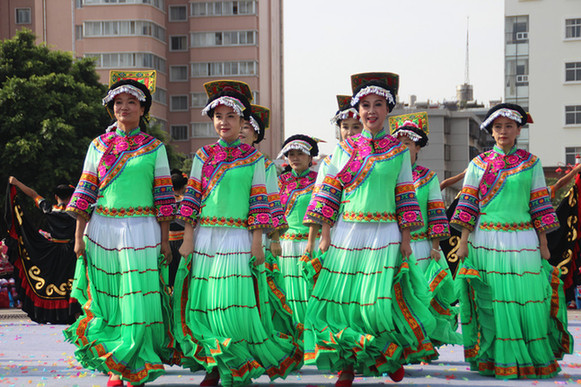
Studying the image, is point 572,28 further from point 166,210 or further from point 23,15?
point 166,210

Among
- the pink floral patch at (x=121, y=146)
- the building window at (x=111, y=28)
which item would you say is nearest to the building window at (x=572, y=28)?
the building window at (x=111, y=28)

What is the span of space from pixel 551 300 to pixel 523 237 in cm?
70

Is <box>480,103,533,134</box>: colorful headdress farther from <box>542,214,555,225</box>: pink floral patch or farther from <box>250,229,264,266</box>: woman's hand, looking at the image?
<box>250,229,264,266</box>: woman's hand

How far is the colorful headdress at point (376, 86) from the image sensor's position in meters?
7.66

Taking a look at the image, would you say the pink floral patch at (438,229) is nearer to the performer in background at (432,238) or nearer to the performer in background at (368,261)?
the performer in background at (432,238)

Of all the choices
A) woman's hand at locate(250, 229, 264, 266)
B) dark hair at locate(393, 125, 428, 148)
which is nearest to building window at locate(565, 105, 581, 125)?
dark hair at locate(393, 125, 428, 148)

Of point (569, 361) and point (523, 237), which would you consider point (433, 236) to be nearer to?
point (523, 237)

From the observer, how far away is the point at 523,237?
8.27 meters

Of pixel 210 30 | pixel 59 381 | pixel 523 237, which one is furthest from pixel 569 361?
pixel 210 30

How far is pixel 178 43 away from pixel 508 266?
5806 cm

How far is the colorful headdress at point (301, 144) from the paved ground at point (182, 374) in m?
2.42

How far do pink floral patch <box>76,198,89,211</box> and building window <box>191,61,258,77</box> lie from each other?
56.3 metres

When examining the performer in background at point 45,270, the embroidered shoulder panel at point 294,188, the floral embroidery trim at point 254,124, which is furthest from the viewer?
the performer in background at point 45,270

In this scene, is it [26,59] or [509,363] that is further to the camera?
[26,59]
